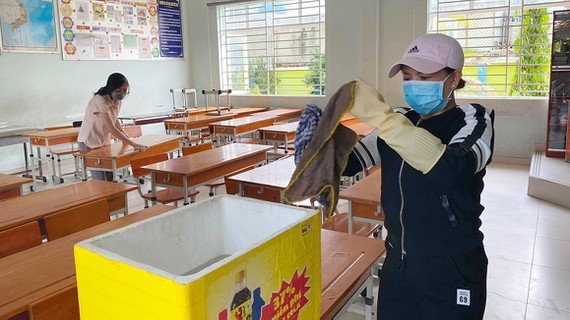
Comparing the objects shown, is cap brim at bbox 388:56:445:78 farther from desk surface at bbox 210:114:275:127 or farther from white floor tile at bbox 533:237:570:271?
desk surface at bbox 210:114:275:127

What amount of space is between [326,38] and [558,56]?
11.4 feet

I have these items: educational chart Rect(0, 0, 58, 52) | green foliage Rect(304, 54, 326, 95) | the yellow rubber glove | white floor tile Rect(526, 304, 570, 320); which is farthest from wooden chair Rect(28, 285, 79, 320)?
green foliage Rect(304, 54, 326, 95)

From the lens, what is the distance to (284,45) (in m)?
8.41

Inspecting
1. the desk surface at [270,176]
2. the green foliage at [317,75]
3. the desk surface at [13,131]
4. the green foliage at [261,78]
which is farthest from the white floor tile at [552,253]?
the green foliage at [261,78]

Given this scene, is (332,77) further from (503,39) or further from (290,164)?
(290,164)

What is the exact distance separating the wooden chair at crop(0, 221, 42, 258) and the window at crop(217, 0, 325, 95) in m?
6.53

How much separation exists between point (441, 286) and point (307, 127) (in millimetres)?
573

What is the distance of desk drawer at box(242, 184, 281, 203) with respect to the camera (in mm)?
3061

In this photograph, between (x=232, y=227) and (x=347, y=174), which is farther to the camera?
(x=347, y=174)

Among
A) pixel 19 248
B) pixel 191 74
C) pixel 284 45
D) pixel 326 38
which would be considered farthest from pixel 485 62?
pixel 19 248

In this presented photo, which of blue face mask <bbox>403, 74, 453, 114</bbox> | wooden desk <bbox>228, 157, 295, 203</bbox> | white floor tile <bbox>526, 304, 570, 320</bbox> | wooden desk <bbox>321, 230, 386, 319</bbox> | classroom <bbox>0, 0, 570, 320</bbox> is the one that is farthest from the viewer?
wooden desk <bbox>228, 157, 295, 203</bbox>

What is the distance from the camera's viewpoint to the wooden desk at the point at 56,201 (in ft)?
7.71

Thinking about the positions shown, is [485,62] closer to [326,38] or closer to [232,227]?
[326,38]

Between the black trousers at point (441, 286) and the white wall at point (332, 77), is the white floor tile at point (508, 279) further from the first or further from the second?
the white wall at point (332, 77)
